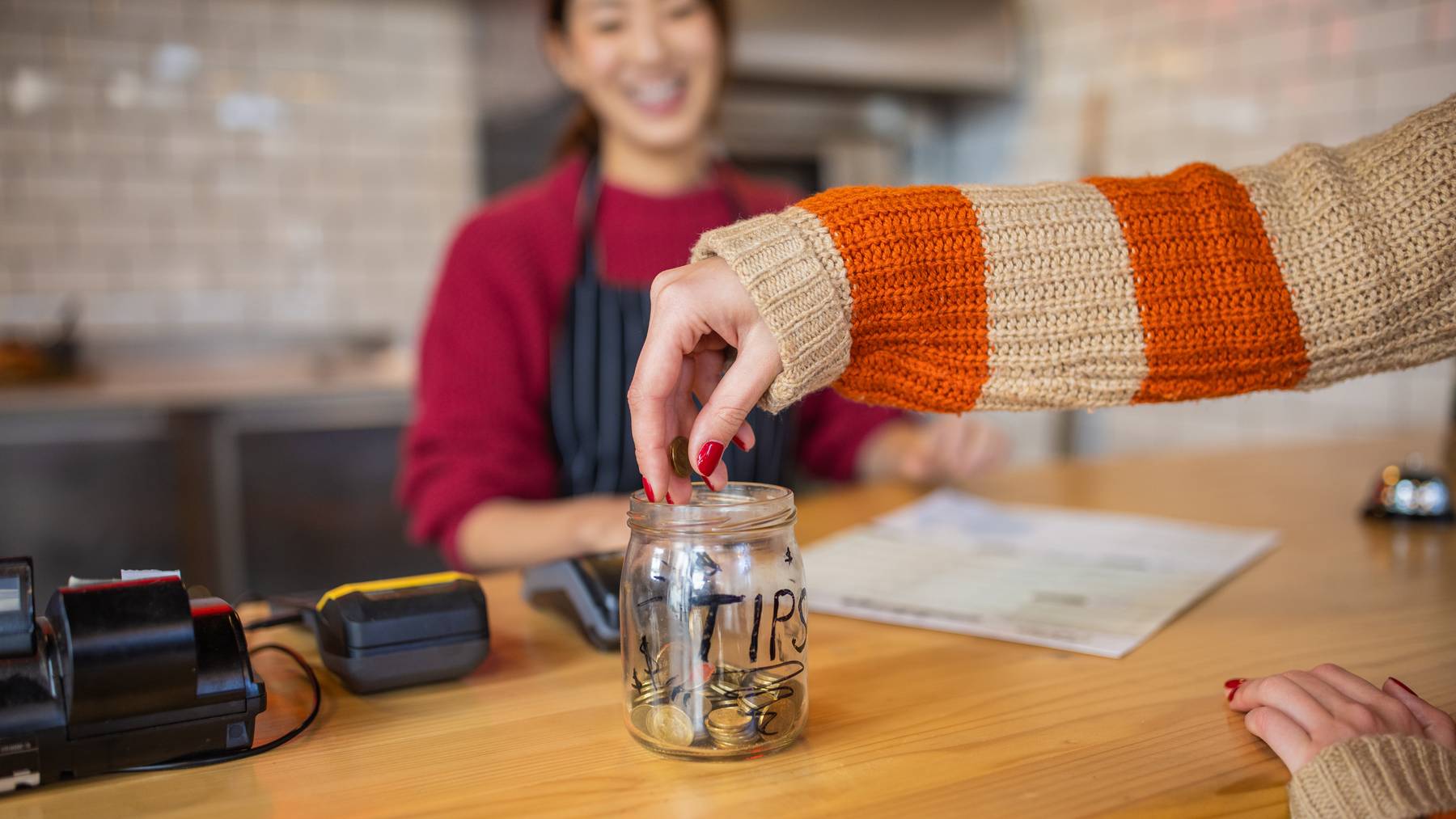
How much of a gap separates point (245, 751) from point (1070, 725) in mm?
467

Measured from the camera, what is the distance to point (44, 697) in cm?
55

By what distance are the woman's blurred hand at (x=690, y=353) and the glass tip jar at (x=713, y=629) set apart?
0.04 m

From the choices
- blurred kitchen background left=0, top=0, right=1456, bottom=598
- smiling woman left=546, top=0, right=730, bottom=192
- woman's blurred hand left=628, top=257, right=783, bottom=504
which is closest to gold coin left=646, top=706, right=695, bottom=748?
woman's blurred hand left=628, top=257, right=783, bottom=504

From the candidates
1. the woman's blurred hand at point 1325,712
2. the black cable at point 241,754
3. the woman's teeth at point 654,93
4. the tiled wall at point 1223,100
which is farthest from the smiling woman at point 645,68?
the tiled wall at point 1223,100

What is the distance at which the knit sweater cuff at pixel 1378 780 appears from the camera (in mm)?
518

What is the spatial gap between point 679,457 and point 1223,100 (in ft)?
7.10

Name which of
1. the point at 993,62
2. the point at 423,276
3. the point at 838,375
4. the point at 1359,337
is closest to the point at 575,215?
the point at 838,375

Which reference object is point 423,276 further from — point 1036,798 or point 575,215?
point 1036,798

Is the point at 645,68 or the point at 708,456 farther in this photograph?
the point at 645,68

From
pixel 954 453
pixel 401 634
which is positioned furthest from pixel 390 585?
pixel 954 453

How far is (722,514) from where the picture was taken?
58 cm

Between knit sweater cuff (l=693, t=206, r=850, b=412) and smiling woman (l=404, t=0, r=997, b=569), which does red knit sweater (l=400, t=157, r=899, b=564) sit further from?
knit sweater cuff (l=693, t=206, r=850, b=412)

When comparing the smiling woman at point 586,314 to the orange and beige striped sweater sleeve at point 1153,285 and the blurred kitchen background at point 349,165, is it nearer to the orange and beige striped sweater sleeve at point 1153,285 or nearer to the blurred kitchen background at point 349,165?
the orange and beige striped sweater sleeve at point 1153,285

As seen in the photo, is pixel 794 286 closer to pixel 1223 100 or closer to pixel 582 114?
pixel 582 114
